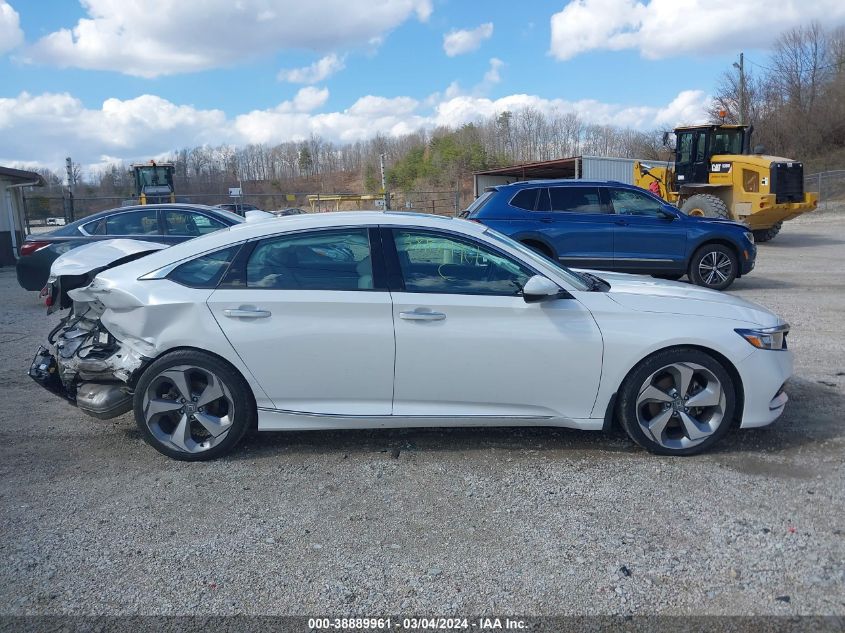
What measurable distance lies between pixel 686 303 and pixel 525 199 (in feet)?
22.2

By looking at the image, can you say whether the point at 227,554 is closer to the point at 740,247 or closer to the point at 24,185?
the point at 740,247

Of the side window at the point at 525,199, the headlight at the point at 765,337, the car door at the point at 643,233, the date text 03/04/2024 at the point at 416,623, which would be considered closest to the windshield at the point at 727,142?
the car door at the point at 643,233

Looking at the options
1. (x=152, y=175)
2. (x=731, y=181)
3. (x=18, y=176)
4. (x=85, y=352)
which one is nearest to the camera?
(x=85, y=352)

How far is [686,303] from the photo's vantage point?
4332 mm

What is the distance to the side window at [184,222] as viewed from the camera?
35.6 ft

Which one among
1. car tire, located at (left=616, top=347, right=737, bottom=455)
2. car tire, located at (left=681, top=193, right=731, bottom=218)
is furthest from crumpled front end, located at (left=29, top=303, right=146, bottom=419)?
car tire, located at (left=681, top=193, right=731, bottom=218)

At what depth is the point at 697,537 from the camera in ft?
10.9

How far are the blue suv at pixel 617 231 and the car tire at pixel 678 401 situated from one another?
21.6 feet

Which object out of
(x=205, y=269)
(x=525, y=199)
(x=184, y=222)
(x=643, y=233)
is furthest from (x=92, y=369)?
(x=643, y=233)

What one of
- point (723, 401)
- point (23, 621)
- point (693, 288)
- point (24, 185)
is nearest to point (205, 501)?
point (23, 621)

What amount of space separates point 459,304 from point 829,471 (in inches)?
93.0

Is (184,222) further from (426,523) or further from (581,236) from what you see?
(426,523)

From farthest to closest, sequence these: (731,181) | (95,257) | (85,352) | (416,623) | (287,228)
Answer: (731,181) → (95,257) → (85,352) → (287,228) → (416,623)

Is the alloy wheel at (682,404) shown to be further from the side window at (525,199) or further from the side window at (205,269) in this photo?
the side window at (525,199)
